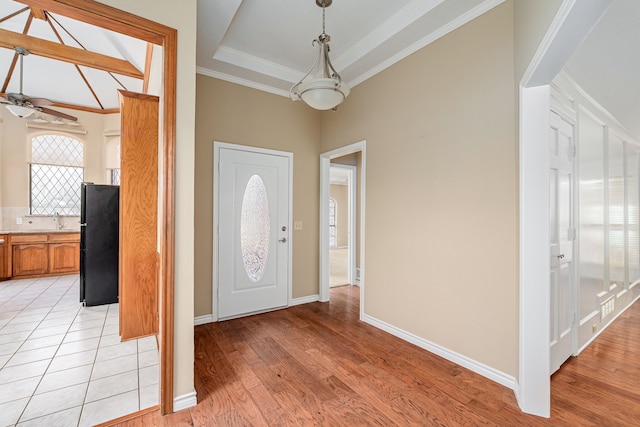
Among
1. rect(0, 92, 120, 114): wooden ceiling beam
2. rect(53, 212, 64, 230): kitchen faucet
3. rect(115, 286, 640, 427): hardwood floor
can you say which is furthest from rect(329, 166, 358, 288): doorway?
rect(53, 212, 64, 230): kitchen faucet

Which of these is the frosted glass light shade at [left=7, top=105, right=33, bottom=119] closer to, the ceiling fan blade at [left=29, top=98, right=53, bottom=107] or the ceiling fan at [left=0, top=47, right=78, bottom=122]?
the ceiling fan at [left=0, top=47, right=78, bottom=122]

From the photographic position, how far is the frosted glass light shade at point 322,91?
201 cm

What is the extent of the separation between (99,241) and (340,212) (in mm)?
9157

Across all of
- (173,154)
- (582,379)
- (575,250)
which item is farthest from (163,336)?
(575,250)

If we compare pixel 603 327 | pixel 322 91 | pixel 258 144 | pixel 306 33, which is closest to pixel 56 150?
pixel 258 144

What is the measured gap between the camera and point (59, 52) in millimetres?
3305

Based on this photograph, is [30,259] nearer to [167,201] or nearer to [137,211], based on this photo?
[137,211]

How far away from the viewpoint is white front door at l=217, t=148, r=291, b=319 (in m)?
3.51

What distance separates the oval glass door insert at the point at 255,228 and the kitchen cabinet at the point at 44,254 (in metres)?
4.17

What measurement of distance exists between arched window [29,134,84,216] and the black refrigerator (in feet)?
10.1

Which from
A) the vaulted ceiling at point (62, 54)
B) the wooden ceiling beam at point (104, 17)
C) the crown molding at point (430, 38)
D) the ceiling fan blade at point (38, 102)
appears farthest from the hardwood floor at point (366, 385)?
the ceiling fan blade at point (38, 102)

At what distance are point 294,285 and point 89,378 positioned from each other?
7.75ft

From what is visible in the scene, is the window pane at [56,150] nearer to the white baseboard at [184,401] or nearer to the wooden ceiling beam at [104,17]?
the wooden ceiling beam at [104,17]

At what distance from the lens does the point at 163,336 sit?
1817 millimetres
